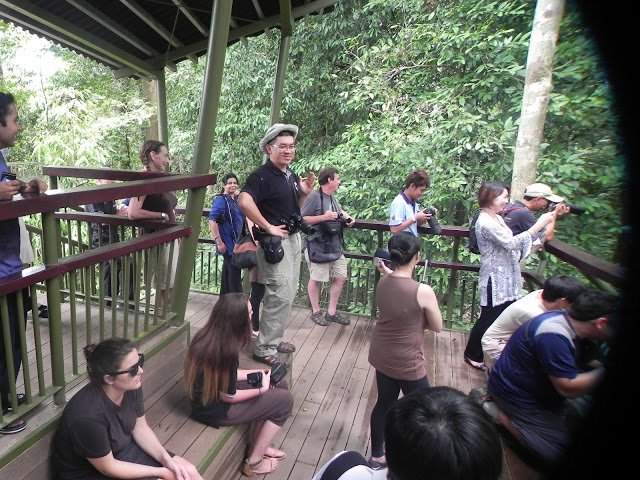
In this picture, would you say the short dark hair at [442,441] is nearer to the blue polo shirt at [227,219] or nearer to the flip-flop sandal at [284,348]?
the flip-flop sandal at [284,348]

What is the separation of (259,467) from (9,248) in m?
1.58

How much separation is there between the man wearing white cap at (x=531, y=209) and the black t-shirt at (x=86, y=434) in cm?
277

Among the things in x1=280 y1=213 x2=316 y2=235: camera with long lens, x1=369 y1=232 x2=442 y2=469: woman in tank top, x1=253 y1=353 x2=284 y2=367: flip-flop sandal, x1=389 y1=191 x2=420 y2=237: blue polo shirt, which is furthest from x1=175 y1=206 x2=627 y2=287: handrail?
x1=253 y1=353 x2=284 y2=367: flip-flop sandal

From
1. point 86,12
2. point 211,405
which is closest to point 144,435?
point 211,405

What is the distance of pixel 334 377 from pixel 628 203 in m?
2.56

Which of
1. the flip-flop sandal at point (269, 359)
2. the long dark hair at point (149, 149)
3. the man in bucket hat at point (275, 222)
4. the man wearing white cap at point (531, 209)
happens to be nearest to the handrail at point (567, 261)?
the man wearing white cap at point (531, 209)

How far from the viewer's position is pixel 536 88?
4.39 m

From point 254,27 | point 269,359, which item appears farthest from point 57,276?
point 254,27

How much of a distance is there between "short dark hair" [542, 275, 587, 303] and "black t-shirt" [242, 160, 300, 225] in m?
1.50

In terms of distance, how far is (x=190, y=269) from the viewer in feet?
9.29

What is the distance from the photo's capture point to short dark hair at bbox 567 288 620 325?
1.75 m

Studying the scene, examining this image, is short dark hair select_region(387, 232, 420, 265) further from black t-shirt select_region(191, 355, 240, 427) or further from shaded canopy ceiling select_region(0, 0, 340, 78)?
shaded canopy ceiling select_region(0, 0, 340, 78)

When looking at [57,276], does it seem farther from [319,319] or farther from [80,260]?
[319,319]

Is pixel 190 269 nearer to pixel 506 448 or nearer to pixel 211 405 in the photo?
pixel 211 405
